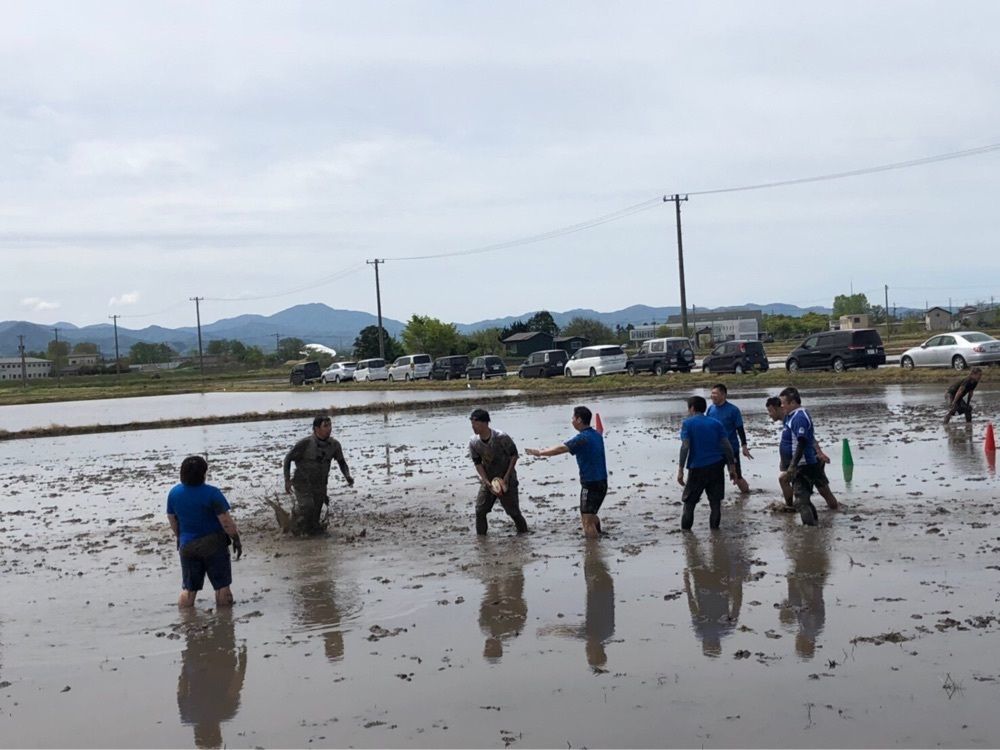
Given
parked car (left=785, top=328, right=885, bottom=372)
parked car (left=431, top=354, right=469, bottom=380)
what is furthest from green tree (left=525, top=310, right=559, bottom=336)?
parked car (left=785, top=328, right=885, bottom=372)

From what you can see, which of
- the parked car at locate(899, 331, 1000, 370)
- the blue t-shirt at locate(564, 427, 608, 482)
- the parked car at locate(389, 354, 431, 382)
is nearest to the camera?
the blue t-shirt at locate(564, 427, 608, 482)

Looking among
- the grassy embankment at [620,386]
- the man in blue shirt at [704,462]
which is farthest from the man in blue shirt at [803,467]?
the grassy embankment at [620,386]

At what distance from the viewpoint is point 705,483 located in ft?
40.7

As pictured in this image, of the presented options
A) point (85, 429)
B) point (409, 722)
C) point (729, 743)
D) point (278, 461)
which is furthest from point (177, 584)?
point (85, 429)

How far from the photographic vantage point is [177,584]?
11.2 meters

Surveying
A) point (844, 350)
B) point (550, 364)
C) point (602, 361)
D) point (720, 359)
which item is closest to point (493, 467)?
point (844, 350)

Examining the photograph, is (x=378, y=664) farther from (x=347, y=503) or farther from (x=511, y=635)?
(x=347, y=503)

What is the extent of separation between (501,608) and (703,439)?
4.07 m

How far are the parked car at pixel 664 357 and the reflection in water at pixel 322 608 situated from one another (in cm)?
3840

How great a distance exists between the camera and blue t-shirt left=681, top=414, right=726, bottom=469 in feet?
40.9

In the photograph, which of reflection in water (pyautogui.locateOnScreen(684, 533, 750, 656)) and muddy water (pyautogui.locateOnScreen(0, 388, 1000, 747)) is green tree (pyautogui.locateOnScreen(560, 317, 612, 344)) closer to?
muddy water (pyautogui.locateOnScreen(0, 388, 1000, 747))

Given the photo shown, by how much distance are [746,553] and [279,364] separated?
15177 cm

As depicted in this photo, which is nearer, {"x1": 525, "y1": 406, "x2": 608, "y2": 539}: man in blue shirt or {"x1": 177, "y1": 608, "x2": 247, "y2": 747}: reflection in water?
{"x1": 177, "y1": 608, "x2": 247, "y2": 747}: reflection in water

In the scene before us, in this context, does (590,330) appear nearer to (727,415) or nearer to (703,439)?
(727,415)
